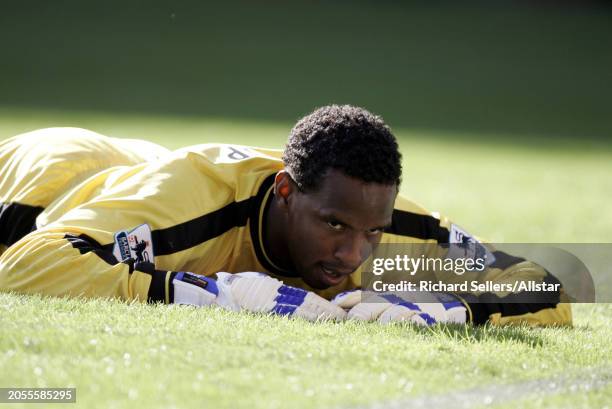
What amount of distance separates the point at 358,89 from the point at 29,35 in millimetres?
7148

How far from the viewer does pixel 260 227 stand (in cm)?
511

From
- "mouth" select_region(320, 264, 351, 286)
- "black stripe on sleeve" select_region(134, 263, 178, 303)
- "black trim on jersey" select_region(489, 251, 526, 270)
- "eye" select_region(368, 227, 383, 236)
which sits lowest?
"black stripe on sleeve" select_region(134, 263, 178, 303)

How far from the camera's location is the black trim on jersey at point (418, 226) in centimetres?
546

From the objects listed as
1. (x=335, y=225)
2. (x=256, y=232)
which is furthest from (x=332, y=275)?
(x=256, y=232)

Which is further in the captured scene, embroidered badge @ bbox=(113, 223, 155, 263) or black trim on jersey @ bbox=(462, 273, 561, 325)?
black trim on jersey @ bbox=(462, 273, 561, 325)

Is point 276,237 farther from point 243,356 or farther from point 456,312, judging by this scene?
point 243,356

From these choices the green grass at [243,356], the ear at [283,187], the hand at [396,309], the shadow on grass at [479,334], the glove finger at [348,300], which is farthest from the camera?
the ear at [283,187]

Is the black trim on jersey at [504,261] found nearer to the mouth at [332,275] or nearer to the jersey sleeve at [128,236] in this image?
the mouth at [332,275]

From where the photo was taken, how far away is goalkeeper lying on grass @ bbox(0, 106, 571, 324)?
4.57m

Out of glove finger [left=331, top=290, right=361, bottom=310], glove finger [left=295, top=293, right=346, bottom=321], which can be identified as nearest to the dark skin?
glove finger [left=331, top=290, right=361, bottom=310]

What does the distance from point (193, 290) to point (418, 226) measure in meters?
1.44

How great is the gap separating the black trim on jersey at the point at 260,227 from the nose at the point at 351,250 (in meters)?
0.51

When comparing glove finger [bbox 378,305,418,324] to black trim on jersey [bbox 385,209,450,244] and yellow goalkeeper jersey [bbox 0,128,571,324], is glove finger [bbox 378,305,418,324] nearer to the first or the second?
yellow goalkeeper jersey [bbox 0,128,571,324]

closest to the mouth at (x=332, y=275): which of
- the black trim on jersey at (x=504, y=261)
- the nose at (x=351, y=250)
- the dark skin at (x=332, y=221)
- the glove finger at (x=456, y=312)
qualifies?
the dark skin at (x=332, y=221)
